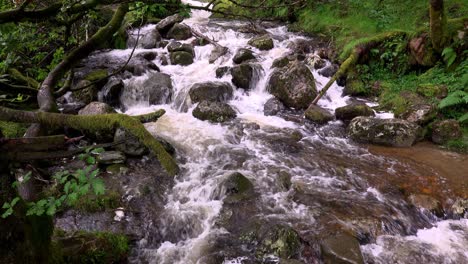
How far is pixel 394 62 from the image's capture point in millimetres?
10492

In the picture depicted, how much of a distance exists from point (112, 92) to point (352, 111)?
281 inches

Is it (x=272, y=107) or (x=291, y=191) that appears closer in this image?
(x=291, y=191)

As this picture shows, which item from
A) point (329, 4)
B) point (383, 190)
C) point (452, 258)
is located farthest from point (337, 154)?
point (329, 4)

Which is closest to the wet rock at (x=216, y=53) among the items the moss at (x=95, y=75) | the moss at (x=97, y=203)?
the moss at (x=95, y=75)

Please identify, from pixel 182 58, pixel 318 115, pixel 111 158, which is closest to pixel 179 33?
pixel 182 58

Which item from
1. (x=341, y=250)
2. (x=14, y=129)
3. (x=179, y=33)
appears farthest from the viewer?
(x=179, y=33)

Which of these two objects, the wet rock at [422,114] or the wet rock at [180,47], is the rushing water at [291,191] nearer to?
the wet rock at [422,114]

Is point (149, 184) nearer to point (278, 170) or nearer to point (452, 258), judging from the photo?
point (278, 170)

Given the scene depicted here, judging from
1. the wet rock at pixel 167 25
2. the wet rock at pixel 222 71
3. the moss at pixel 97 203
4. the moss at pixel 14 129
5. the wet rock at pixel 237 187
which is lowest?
the moss at pixel 97 203

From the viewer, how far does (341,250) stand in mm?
4543

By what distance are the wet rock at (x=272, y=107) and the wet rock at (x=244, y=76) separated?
1106 mm

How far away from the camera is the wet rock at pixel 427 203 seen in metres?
5.53

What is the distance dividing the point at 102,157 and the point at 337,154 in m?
5.08

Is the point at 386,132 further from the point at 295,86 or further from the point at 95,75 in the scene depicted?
the point at 95,75
